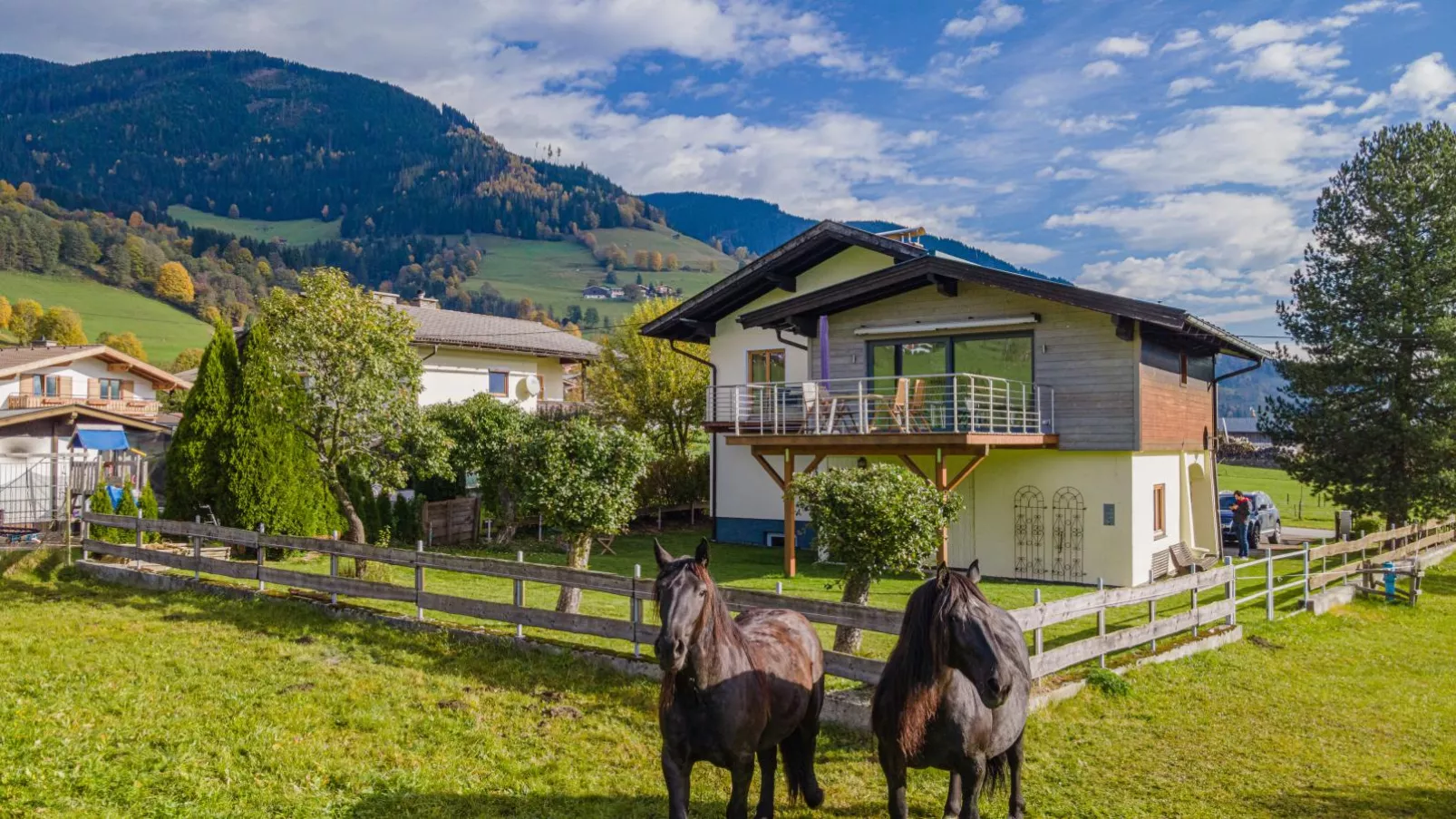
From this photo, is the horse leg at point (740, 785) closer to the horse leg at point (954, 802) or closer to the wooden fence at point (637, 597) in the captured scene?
the horse leg at point (954, 802)

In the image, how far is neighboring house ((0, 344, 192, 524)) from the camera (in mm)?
25109

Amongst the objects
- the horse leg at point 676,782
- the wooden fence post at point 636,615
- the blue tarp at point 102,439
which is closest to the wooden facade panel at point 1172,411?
the wooden fence post at point 636,615

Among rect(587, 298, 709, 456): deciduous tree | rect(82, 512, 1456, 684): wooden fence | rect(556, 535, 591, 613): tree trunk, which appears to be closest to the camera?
rect(82, 512, 1456, 684): wooden fence

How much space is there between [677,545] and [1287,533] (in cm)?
1889

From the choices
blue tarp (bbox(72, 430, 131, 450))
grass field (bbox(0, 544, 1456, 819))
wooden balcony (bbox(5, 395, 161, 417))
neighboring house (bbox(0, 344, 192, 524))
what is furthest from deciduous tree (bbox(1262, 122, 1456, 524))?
wooden balcony (bbox(5, 395, 161, 417))

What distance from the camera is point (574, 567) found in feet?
40.3

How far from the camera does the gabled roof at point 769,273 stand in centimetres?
2253

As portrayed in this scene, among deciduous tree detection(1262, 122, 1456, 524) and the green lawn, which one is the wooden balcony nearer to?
deciduous tree detection(1262, 122, 1456, 524)

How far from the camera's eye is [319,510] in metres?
19.8

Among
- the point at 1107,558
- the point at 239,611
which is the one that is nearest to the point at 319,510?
the point at 239,611

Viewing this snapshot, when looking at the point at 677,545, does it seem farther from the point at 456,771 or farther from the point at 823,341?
the point at 456,771

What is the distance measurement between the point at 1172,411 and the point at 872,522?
12775mm

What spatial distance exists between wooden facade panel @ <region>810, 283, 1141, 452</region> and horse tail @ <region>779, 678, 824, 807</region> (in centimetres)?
1350

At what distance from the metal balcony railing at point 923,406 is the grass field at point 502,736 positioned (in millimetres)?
7290
